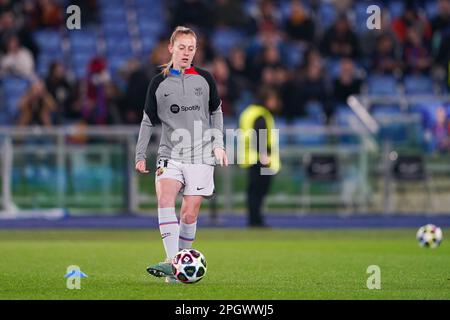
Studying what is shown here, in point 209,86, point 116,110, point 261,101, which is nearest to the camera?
point 209,86

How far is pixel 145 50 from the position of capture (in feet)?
91.9

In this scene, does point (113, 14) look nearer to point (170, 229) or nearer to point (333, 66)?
point (333, 66)

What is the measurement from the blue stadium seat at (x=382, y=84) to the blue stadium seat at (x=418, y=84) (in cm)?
32

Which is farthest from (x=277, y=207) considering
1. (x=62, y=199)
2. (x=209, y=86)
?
(x=209, y=86)

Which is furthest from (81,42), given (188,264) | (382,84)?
(188,264)

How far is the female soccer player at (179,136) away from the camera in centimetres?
1098

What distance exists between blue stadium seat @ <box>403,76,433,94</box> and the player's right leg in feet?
55.7

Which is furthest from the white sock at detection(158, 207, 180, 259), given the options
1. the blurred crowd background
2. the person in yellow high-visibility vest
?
the blurred crowd background

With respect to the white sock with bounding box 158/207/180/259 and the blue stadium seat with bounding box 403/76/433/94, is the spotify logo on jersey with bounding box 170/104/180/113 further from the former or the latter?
the blue stadium seat with bounding box 403/76/433/94

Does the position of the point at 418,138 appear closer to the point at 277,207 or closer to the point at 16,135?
the point at 277,207

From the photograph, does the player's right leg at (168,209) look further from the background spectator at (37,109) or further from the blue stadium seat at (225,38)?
the blue stadium seat at (225,38)

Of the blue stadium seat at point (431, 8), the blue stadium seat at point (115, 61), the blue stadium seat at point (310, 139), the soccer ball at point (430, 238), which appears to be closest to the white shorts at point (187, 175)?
the soccer ball at point (430, 238)

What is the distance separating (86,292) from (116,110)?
1516 cm

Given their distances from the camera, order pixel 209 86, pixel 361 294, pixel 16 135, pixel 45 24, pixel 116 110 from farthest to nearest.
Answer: pixel 45 24, pixel 116 110, pixel 16 135, pixel 209 86, pixel 361 294
